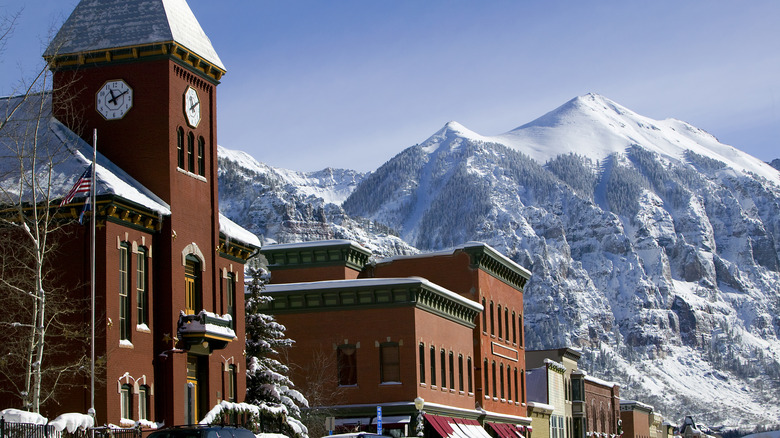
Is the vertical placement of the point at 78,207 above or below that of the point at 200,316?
above

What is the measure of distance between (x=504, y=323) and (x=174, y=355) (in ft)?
130

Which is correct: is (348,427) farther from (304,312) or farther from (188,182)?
(188,182)

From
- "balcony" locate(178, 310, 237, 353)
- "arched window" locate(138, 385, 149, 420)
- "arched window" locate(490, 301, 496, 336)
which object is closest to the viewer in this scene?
"arched window" locate(138, 385, 149, 420)

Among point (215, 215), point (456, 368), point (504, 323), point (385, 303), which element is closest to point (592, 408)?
point (504, 323)

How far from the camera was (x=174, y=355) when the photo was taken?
133 ft

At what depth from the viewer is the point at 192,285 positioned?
1699 inches

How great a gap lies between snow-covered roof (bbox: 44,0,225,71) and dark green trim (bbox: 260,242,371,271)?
24.7 m

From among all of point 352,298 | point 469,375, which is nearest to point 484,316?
point 469,375

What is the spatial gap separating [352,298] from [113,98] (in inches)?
840

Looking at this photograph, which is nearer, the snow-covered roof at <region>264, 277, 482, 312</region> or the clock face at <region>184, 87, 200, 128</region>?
the clock face at <region>184, 87, 200, 128</region>

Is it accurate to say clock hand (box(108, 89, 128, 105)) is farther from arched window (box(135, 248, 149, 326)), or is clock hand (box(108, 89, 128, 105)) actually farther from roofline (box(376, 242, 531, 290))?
roofline (box(376, 242, 531, 290))

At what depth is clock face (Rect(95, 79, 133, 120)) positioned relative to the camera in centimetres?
4181

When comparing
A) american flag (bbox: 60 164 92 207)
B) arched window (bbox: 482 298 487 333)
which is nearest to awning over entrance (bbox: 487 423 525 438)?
arched window (bbox: 482 298 487 333)

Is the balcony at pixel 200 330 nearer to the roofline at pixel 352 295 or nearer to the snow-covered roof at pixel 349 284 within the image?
the roofline at pixel 352 295
